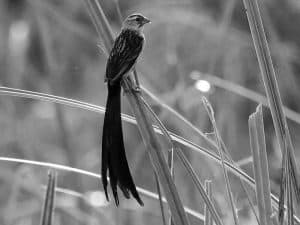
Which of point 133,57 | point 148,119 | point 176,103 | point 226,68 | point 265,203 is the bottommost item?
point 265,203

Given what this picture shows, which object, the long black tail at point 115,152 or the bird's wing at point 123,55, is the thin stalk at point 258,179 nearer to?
the long black tail at point 115,152

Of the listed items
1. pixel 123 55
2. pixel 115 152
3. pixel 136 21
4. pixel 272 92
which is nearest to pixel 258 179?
pixel 272 92

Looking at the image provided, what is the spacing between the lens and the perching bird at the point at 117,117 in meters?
1.37

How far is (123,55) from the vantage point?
5.43 ft

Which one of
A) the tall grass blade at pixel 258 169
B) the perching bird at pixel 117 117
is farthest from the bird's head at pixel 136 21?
the tall grass blade at pixel 258 169

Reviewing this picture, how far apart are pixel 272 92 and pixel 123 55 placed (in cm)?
57

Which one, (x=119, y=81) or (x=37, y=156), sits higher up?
(x=37, y=156)

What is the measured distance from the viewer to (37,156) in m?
3.16

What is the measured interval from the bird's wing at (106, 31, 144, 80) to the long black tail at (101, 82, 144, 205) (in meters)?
0.04

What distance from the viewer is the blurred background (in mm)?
A: 2866

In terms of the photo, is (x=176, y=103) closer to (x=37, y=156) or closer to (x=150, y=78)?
(x=150, y=78)

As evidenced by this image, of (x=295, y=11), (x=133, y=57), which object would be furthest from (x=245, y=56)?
(x=133, y=57)

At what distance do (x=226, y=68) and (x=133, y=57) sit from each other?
170 centimetres

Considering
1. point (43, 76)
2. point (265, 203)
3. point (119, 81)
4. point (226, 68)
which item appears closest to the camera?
point (265, 203)
